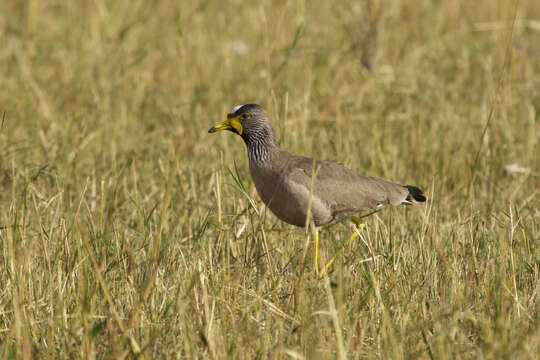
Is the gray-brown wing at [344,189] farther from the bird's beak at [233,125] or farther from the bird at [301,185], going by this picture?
the bird's beak at [233,125]

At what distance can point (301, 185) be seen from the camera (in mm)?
4688

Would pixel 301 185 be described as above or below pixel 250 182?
above

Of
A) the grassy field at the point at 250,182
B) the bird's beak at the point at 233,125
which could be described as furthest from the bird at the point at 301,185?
the grassy field at the point at 250,182

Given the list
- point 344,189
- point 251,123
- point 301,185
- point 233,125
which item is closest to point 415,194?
point 344,189

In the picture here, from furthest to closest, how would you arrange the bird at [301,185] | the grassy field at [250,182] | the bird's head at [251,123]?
the bird's head at [251,123]
the bird at [301,185]
the grassy field at [250,182]

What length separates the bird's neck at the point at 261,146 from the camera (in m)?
5.02

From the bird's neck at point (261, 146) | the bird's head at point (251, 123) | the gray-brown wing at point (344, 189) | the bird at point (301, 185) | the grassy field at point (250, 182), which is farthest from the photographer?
the bird's head at point (251, 123)

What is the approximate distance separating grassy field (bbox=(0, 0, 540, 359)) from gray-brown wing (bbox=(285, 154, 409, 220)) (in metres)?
0.17

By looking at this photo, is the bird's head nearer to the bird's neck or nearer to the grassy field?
the bird's neck

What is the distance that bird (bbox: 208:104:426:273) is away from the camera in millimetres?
4668

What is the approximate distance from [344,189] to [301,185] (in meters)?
0.35

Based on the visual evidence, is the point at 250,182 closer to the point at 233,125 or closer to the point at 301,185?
the point at 233,125

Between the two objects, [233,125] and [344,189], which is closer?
[344,189]

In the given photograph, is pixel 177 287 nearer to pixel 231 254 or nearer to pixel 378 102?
pixel 231 254
